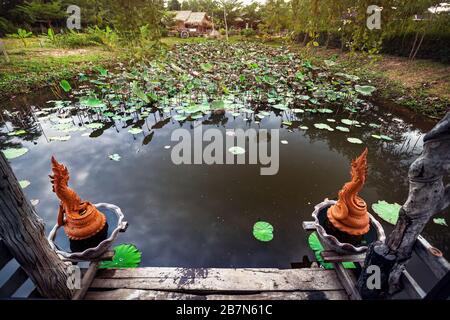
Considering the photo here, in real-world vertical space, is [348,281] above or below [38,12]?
below

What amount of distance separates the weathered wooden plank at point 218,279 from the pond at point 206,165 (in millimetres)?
467

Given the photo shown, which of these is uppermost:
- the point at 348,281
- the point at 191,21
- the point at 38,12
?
the point at 191,21

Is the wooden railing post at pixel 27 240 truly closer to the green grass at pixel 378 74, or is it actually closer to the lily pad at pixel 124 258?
the lily pad at pixel 124 258

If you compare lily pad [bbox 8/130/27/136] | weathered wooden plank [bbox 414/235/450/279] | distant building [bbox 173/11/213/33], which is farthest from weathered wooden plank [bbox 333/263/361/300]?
distant building [bbox 173/11/213/33]

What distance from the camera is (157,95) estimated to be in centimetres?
691

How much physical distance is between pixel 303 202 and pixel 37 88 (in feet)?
32.5

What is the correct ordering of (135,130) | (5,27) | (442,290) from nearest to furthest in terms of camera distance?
(442,290) → (135,130) → (5,27)

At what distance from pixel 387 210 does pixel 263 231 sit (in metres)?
1.78

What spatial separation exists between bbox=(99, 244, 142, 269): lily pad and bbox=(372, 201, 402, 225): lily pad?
3.16 m

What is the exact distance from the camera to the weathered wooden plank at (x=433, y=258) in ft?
4.27

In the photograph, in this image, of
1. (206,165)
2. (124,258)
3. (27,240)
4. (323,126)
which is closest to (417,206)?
(27,240)

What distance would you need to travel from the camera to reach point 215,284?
1.93 m

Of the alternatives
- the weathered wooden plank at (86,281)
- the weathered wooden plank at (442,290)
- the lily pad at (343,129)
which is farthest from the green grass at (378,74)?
the weathered wooden plank at (86,281)

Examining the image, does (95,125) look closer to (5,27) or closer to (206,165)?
(206,165)
